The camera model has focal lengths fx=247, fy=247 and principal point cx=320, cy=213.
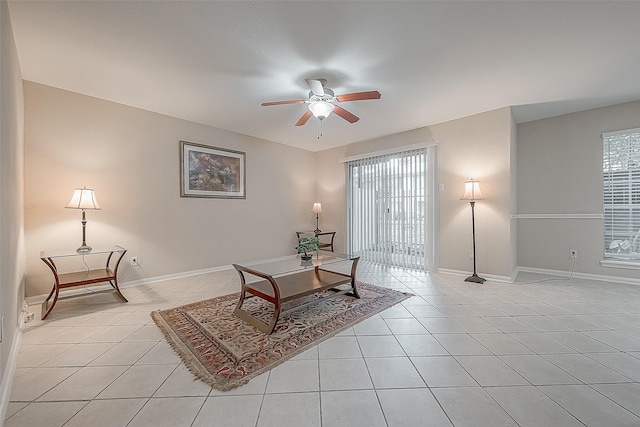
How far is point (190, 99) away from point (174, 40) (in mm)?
1194

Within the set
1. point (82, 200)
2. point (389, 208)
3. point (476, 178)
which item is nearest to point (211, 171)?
point (82, 200)

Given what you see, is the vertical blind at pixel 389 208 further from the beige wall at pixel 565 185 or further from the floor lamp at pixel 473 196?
the beige wall at pixel 565 185

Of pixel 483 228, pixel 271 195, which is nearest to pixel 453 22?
pixel 483 228

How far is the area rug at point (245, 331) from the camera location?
5.49 feet

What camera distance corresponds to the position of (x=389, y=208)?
4.75 meters

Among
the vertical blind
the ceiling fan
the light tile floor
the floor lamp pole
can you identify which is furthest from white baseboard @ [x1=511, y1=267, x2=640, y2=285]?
the ceiling fan

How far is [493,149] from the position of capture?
358cm

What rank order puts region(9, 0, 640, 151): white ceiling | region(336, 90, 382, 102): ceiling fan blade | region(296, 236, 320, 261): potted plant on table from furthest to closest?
region(296, 236, 320, 261): potted plant on table, region(336, 90, 382, 102): ceiling fan blade, region(9, 0, 640, 151): white ceiling

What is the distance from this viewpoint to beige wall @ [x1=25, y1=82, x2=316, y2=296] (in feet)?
9.25

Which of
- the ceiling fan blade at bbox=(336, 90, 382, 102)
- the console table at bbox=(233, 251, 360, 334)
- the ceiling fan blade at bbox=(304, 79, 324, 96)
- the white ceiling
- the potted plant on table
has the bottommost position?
the console table at bbox=(233, 251, 360, 334)

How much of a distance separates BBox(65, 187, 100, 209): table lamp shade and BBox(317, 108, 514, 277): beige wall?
14.9 feet

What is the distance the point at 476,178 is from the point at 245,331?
3.78 m

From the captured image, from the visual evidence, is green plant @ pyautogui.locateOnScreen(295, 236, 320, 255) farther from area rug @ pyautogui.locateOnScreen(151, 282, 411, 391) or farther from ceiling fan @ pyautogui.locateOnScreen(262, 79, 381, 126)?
ceiling fan @ pyautogui.locateOnScreen(262, 79, 381, 126)

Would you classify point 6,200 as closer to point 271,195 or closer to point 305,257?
point 305,257
